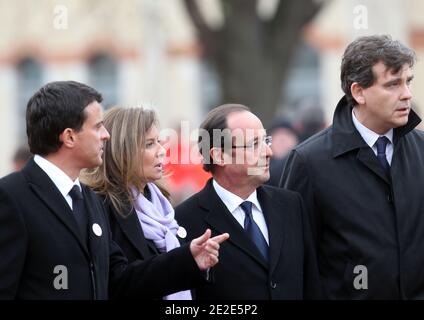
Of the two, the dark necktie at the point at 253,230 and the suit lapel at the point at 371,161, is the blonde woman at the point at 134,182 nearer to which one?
the dark necktie at the point at 253,230

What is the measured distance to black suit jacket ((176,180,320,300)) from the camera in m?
5.54

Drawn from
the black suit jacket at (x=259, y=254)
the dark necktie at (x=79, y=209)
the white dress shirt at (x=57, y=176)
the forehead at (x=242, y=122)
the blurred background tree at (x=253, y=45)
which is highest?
the blurred background tree at (x=253, y=45)

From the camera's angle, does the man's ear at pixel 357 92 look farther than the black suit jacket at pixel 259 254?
Yes

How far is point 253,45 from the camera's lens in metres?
17.7

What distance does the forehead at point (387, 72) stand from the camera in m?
5.72

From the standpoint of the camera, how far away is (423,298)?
564 cm

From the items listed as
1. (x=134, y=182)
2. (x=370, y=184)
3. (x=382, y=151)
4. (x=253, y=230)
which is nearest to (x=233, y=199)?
(x=253, y=230)

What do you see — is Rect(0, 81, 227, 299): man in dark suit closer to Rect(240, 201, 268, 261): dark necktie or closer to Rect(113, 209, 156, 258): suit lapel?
Rect(113, 209, 156, 258): suit lapel

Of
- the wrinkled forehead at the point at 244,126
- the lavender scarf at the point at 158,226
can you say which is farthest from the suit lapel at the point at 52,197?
the wrinkled forehead at the point at 244,126

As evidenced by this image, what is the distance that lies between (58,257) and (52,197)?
0.88 ft

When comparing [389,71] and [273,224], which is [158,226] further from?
[389,71]

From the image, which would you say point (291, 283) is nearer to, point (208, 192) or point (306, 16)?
point (208, 192)

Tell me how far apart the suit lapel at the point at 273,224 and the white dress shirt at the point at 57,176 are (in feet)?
3.15

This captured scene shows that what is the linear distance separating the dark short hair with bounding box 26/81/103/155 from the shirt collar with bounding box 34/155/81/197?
0.05m
